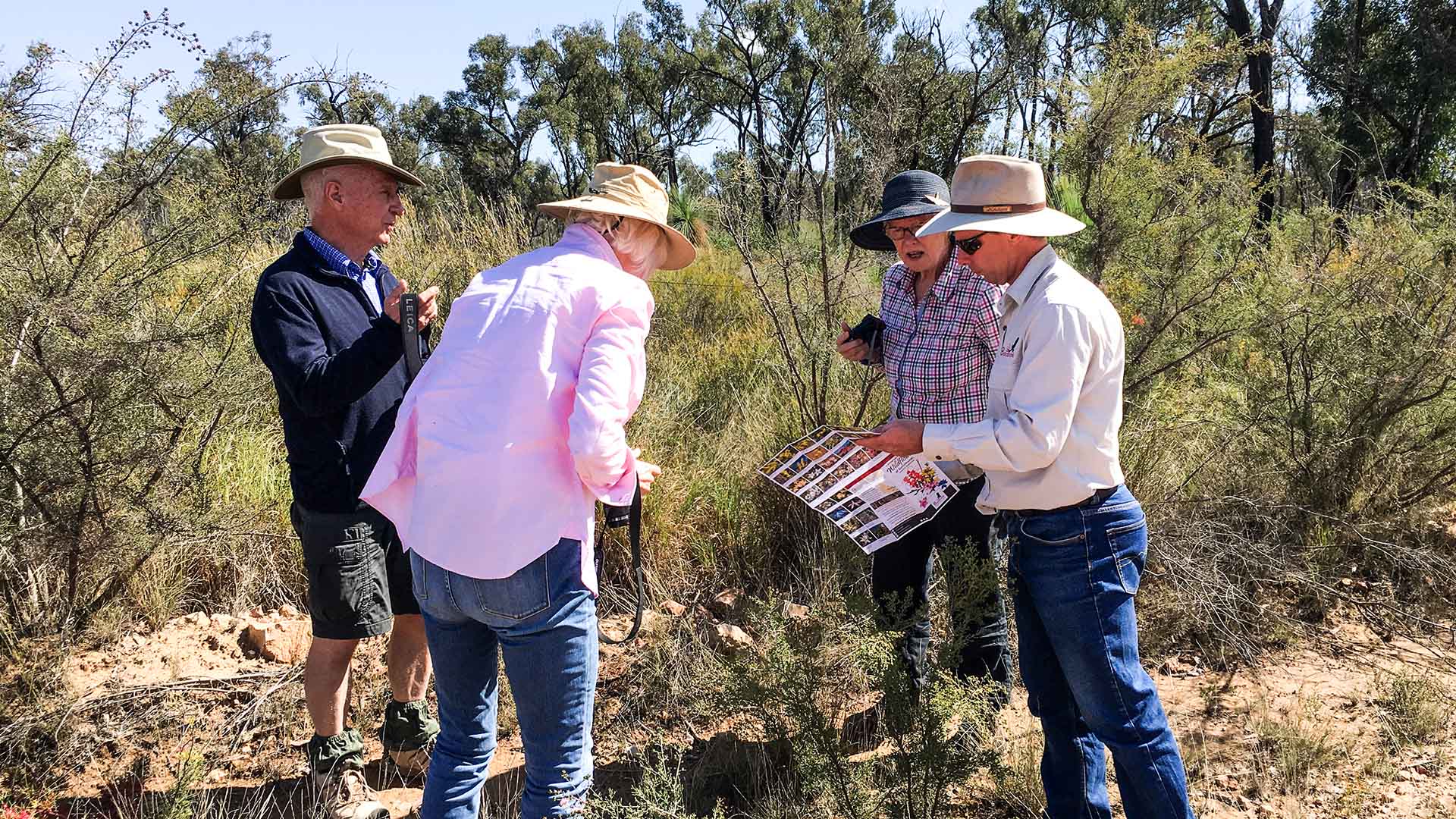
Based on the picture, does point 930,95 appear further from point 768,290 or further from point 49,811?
point 49,811

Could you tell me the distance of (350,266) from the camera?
2.67m

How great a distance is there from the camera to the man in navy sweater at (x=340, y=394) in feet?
7.75

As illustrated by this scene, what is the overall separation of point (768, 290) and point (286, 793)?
334 cm

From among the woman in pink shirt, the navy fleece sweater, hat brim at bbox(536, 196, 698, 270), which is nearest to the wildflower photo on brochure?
hat brim at bbox(536, 196, 698, 270)

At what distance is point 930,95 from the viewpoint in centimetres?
532

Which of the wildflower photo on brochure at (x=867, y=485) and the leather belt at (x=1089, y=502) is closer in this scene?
the leather belt at (x=1089, y=502)

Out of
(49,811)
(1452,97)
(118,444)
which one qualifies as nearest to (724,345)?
(118,444)

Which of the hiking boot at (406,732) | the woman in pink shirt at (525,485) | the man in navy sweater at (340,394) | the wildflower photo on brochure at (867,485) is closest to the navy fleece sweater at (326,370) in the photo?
the man in navy sweater at (340,394)

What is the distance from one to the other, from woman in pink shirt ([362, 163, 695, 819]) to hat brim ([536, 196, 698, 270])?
10 mm

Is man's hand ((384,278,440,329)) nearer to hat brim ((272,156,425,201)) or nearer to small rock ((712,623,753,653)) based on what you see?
hat brim ((272,156,425,201))

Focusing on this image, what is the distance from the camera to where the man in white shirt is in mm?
2121

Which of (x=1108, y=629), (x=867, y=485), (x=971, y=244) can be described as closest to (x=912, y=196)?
(x=971, y=244)

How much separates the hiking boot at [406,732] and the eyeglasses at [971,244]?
2.14 metres

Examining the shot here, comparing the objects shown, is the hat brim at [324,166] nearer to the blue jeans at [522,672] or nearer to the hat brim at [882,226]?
the blue jeans at [522,672]
